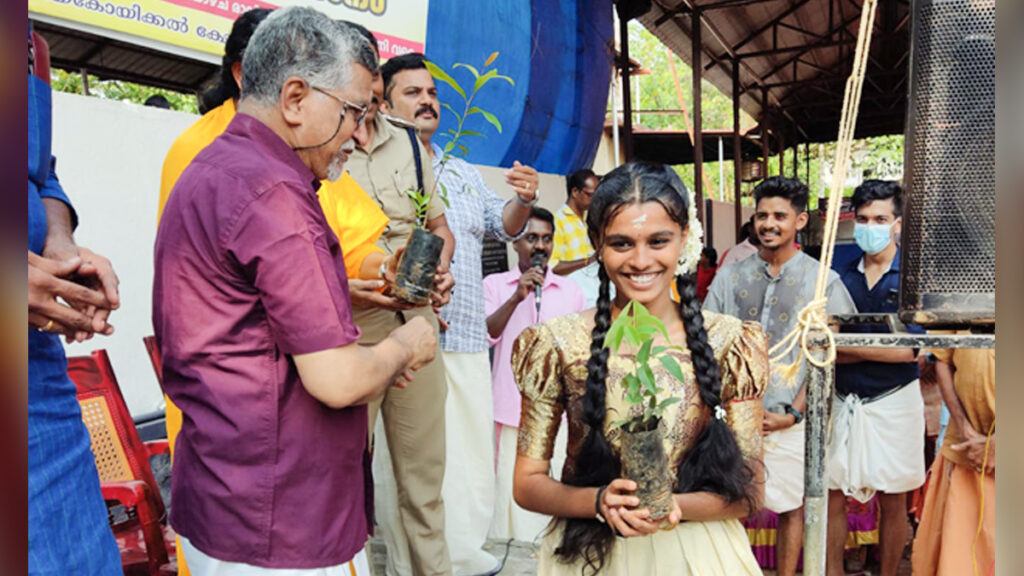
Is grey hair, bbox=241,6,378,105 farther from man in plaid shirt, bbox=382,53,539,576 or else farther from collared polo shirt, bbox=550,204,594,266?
collared polo shirt, bbox=550,204,594,266

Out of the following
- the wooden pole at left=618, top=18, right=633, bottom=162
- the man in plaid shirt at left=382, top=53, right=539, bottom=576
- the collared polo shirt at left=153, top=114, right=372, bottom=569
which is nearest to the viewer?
the collared polo shirt at left=153, top=114, right=372, bottom=569

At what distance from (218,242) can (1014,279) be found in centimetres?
132

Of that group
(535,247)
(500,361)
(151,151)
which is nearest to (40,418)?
(151,151)

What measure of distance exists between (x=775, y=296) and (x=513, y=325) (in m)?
1.39

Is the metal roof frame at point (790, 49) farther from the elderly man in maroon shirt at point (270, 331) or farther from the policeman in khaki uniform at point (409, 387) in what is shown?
the elderly man in maroon shirt at point (270, 331)

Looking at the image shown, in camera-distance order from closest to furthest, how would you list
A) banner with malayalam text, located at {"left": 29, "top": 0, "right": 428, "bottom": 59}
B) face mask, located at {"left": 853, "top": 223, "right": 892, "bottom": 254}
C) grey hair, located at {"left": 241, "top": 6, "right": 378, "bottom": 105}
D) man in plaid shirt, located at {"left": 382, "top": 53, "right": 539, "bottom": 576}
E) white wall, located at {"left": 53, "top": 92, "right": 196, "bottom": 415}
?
grey hair, located at {"left": 241, "top": 6, "right": 378, "bottom": 105} → banner with malayalam text, located at {"left": 29, "top": 0, "right": 428, "bottom": 59} → white wall, located at {"left": 53, "top": 92, "right": 196, "bottom": 415} → man in plaid shirt, located at {"left": 382, "top": 53, "right": 539, "bottom": 576} → face mask, located at {"left": 853, "top": 223, "right": 892, "bottom": 254}

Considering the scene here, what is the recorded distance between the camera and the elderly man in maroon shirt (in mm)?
1541

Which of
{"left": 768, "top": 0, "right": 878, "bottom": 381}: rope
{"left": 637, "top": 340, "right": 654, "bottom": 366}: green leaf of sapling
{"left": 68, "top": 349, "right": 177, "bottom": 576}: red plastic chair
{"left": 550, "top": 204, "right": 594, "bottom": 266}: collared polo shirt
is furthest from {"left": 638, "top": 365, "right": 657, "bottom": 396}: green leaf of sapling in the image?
{"left": 550, "top": 204, "right": 594, "bottom": 266}: collared polo shirt

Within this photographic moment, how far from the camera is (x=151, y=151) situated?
3.56 meters

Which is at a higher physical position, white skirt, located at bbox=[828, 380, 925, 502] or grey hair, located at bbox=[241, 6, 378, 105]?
grey hair, located at bbox=[241, 6, 378, 105]

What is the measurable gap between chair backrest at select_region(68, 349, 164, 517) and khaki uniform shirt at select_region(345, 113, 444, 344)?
935 millimetres

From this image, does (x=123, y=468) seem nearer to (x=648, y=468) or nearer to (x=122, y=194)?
(x=122, y=194)

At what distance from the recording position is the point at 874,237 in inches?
157

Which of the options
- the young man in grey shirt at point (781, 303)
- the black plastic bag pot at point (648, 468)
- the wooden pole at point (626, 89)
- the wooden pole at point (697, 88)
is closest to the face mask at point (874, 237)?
the young man in grey shirt at point (781, 303)
